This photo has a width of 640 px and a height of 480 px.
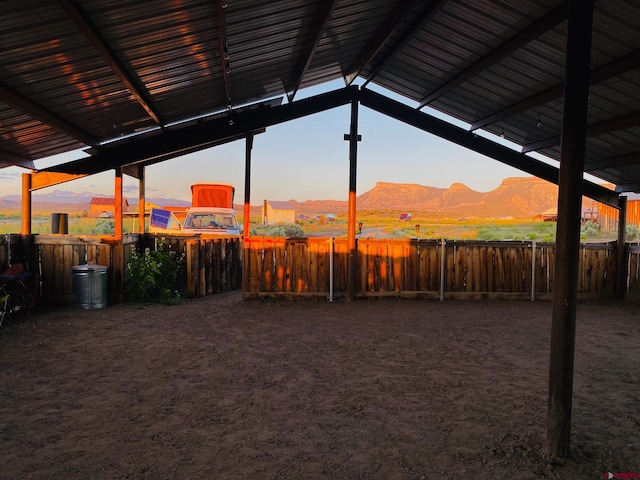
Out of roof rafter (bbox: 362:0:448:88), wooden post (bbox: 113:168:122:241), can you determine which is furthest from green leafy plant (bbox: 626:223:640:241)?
wooden post (bbox: 113:168:122:241)

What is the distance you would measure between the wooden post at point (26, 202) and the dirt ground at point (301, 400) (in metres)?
2.65

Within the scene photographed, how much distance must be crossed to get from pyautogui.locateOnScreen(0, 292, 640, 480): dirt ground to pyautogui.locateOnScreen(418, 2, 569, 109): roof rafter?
4.55 metres

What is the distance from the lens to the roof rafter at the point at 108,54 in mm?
4210

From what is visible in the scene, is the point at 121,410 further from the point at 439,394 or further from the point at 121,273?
the point at 121,273

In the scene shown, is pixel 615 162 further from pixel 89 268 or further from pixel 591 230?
pixel 591 230

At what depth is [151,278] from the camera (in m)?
9.70

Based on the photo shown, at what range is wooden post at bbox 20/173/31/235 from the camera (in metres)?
9.33

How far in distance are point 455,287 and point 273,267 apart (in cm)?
470

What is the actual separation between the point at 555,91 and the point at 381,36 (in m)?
3.22

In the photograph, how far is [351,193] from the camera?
10336 millimetres

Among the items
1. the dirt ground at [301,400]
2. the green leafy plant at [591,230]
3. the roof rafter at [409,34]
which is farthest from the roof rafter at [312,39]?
the green leafy plant at [591,230]

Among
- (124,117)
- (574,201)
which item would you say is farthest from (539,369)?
(124,117)

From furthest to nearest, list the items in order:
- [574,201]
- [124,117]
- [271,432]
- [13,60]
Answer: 1. [124,117]
2. [13,60]
3. [271,432]
4. [574,201]

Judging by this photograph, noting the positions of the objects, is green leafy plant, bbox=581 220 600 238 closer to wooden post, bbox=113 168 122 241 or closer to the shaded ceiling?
the shaded ceiling
